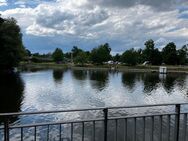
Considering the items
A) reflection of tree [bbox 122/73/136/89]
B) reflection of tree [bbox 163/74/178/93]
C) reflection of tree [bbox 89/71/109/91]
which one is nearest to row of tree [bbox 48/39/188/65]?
reflection of tree [bbox 122/73/136/89]

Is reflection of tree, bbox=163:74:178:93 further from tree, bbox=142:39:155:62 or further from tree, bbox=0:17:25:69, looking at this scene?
tree, bbox=142:39:155:62

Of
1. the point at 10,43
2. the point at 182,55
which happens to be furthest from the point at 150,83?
the point at 182,55

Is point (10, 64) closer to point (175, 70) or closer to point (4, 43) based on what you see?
point (4, 43)

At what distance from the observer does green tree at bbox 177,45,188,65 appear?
516 feet

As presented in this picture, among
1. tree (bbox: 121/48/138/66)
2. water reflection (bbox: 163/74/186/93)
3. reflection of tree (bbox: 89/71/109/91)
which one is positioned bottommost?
water reflection (bbox: 163/74/186/93)

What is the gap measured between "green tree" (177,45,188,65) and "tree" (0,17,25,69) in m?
98.2

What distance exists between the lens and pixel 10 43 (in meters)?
73.6

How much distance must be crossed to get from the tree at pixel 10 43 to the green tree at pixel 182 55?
98199 millimetres

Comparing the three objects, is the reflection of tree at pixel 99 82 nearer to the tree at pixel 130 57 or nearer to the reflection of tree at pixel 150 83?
the reflection of tree at pixel 150 83

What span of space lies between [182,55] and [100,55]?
41728 millimetres

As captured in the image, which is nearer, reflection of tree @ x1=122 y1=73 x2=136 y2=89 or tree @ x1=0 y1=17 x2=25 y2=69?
reflection of tree @ x1=122 y1=73 x2=136 y2=89

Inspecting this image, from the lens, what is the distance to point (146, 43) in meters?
161

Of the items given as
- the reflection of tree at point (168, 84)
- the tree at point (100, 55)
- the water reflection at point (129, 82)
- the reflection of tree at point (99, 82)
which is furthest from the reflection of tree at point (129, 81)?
the tree at point (100, 55)

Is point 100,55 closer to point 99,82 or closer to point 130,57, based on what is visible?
point 130,57
